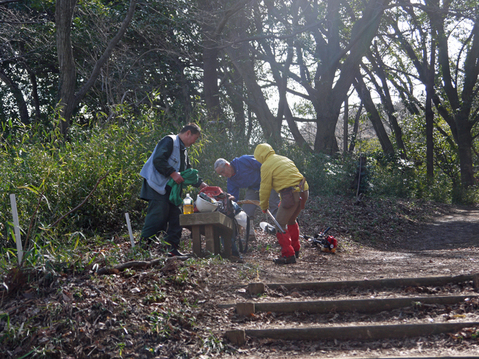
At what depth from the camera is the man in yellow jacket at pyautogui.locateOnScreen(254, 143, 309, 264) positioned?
6117 mm

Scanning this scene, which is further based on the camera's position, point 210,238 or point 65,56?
point 65,56

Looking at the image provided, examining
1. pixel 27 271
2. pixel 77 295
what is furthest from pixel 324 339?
pixel 27 271

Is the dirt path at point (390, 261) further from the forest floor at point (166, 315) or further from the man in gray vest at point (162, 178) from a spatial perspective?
the man in gray vest at point (162, 178)

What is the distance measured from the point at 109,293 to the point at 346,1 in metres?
13.8

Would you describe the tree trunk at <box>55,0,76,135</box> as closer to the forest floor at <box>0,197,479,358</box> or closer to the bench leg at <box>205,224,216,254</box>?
the bench leg at <box>205,224,216,254</box>

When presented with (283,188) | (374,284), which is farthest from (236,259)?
(374,284)

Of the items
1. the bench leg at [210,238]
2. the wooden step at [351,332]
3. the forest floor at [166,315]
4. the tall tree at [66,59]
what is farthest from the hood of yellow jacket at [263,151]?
the tall tree at [66,59]

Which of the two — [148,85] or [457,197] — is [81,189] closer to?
[148,85]

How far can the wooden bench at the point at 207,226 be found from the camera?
5500 millimetres

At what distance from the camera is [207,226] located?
5703 mm

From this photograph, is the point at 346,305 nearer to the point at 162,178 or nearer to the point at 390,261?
the point at 162,178

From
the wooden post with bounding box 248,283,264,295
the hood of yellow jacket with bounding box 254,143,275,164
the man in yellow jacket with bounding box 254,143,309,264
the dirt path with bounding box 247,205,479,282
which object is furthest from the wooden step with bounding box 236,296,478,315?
the hood of yellow jacket with bounding box 254,143,275,164

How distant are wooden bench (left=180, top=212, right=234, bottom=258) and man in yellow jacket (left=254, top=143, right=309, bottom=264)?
701mm

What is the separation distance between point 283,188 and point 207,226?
4.11ft
